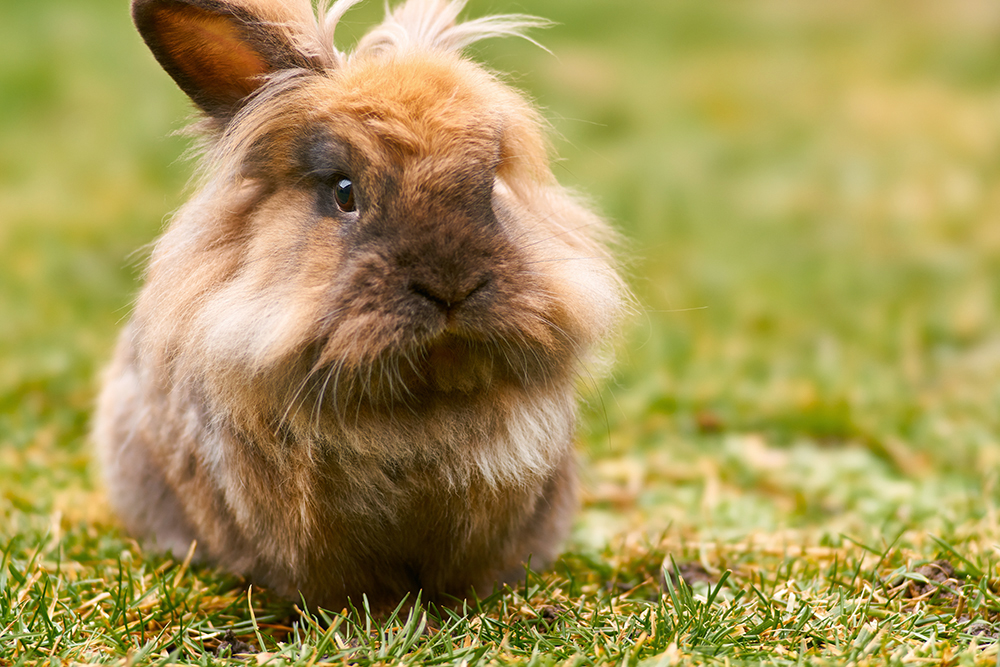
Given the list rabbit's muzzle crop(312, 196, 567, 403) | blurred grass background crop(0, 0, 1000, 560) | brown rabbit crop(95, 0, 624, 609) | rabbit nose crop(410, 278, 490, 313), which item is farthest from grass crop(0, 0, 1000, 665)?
rabbit nose crop(410, 278, 490, 313)

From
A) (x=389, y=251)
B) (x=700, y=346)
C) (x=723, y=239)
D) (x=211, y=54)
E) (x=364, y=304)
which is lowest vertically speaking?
(x=700, y=346)

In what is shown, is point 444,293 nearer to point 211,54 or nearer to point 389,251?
point 389,251

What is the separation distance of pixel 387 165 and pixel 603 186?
5.60 m

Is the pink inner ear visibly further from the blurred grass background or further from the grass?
the grass

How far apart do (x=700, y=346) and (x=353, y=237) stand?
13.4ft

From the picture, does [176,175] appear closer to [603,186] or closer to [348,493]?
[603,186]

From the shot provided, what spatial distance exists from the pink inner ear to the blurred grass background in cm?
18

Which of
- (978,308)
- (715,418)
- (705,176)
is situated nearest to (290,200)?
(715,418)

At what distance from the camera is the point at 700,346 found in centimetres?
641

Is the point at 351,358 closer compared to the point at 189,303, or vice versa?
the point at 351,358

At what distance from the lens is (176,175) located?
8.11 metres

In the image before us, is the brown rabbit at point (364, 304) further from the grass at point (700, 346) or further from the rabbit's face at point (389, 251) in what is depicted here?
the grass at point (700, 346)

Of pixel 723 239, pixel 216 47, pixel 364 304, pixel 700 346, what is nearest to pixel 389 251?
pixel 364 304

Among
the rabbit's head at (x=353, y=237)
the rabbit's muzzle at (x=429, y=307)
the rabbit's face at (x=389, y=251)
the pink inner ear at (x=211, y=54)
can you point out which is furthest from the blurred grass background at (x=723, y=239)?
the rabbit's muzzle at (x=429, y=307)
